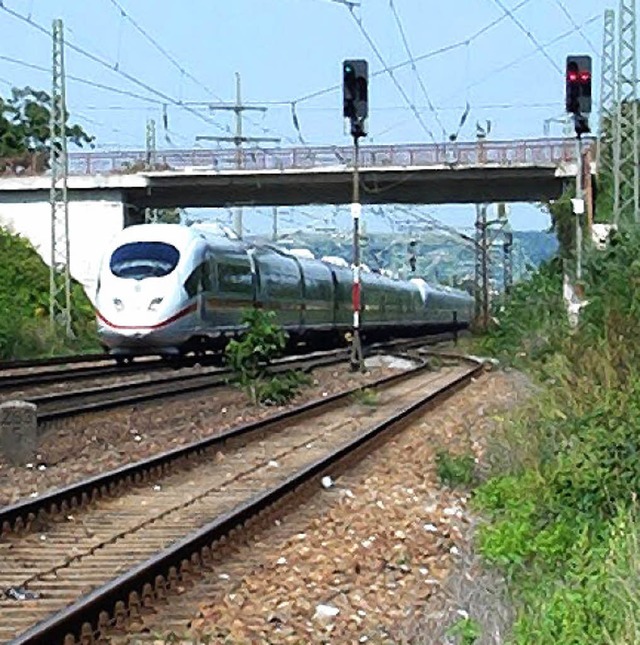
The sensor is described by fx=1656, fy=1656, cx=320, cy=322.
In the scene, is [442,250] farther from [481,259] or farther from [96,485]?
[96,485]

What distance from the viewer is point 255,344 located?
89.0 feet

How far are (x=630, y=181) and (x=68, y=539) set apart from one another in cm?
3404

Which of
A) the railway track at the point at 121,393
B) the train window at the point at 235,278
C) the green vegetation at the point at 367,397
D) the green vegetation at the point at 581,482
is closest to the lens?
the green vegetation at the point at 581,482

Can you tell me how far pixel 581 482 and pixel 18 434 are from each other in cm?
827

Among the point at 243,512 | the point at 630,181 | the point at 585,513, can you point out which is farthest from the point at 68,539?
the point at 630,181

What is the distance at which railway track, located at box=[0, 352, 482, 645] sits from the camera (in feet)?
29.8

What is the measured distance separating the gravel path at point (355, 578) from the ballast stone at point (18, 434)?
10.9ft

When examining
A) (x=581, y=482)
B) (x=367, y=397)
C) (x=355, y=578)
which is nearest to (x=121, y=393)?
(x=367, y=397)

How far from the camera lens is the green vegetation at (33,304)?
46.8 m

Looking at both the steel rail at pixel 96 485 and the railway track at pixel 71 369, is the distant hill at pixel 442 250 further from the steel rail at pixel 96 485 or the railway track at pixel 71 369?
the steel rail at pixel 96 485

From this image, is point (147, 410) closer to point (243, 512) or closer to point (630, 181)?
point (243, 512)

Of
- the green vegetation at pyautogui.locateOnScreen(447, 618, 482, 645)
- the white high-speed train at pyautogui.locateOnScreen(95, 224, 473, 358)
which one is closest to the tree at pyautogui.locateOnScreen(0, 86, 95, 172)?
the white high-speed train at pyautogui.locateOnScreen(95, 224, 473, 358)

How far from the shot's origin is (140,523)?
12.5 metres

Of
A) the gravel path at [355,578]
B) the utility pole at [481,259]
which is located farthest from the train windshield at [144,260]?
the utility pole at [481,259]
